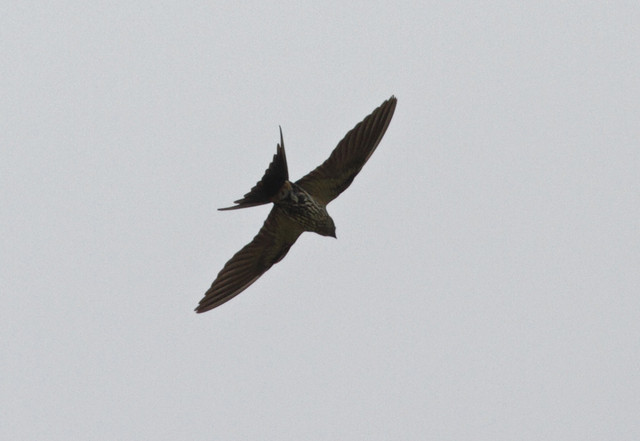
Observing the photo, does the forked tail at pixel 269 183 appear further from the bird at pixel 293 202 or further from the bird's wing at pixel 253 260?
the bird's wing at pixel 253 260

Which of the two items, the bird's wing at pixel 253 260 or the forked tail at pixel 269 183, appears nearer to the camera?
the forked tail at pixel 269 183

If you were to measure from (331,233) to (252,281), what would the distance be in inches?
54.0

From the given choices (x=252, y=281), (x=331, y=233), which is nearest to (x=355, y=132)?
(x=331, y=233)

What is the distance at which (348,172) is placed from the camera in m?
12.6

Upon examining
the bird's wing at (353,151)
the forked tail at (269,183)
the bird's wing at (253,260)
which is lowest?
the bird's wing at (253,260)

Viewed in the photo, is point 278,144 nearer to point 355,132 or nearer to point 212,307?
point 355,132

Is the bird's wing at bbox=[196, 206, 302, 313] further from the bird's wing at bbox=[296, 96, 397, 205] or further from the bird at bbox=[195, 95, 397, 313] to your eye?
the bird's wing at bbox=[296, 96, 397, 205]

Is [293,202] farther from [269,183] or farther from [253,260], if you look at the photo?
[253,260]

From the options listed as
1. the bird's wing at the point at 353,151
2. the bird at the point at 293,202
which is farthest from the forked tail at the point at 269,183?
the bird's wing at the point at 353,151

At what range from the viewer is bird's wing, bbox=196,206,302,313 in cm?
1295

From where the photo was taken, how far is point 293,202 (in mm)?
12086

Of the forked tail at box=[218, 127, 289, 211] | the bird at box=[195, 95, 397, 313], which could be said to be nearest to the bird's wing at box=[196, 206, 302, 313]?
the bird at box=[195, 95, 397, 313]

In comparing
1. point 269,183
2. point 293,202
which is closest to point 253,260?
point 293,202

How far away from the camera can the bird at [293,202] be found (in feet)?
39.0
